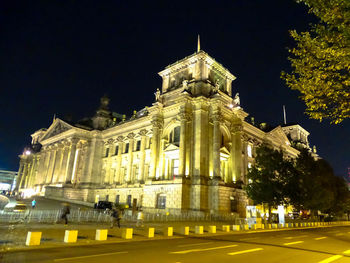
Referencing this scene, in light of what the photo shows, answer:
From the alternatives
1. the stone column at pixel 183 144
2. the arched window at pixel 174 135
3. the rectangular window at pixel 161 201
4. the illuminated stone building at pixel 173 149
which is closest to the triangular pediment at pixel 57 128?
the illuminated stone building at pixel 173 149

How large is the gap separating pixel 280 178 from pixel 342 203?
2064 centimetres

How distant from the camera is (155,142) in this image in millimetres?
42406

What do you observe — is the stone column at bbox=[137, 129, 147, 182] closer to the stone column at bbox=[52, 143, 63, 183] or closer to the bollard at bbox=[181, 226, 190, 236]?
the stone column at bbox=[52, 143, 63, 183]

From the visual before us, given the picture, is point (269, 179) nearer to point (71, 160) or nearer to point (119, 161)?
point (119, 161)

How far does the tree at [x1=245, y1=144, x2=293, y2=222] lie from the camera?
33.8m

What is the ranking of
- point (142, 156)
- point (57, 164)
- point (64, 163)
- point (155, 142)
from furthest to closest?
point (57, 164), point (64, 163), point (142, 156), point (155, 142)

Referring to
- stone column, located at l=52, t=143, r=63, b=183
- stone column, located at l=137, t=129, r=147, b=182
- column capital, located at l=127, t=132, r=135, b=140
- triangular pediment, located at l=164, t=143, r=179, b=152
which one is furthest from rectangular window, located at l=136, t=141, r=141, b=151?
stone column, located at l=52, t=143, r=63, b=183

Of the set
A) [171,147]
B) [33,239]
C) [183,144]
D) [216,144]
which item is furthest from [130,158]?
[33,239]

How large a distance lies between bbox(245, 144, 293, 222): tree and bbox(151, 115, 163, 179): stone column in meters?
14.6

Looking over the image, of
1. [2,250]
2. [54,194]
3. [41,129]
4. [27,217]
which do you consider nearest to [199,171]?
[27,217]

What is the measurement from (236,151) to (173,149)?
11006 millimetres

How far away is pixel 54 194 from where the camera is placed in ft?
174

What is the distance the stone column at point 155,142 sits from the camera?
40888mm

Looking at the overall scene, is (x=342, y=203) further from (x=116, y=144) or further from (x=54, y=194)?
(x=54, y=194)
